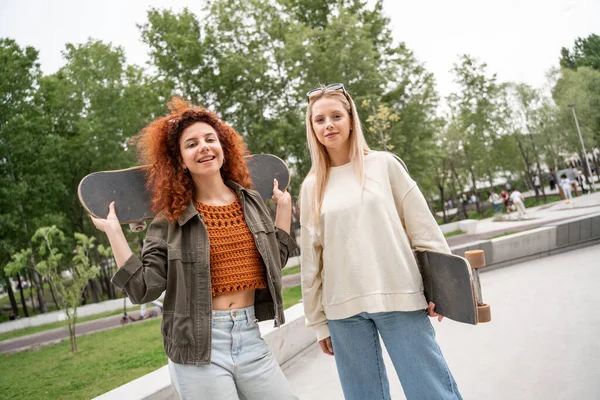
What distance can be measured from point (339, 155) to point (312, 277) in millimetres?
676

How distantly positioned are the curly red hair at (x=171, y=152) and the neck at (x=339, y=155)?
0.54 m

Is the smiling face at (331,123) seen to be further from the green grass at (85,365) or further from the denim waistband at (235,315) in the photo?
the green grass at (85,365)

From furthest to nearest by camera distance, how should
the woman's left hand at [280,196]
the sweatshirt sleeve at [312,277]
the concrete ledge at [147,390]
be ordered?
1. the concrete ledge at [147,390]
2. the woman's left hand at [280,196]
3. the sweatshirt sleeve at [312,277]

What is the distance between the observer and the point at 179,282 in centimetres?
183

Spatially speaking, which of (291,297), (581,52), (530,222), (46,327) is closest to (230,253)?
(291,297)

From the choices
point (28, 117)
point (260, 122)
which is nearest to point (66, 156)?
point (28, 117)

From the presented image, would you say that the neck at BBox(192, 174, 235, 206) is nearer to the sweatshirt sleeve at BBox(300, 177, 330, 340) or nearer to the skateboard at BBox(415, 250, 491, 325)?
the sweatshirt sleeve at BBox(300, 177, 330, 340)

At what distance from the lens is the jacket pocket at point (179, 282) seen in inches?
71.8

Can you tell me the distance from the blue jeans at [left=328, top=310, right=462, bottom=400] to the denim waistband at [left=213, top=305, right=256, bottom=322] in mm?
459

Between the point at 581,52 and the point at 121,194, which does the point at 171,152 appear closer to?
the point at 121,194

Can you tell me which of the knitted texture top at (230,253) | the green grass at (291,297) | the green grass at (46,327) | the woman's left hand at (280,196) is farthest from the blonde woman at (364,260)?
the green grass at (46,327)

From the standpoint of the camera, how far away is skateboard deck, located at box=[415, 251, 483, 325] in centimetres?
188

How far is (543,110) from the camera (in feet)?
102

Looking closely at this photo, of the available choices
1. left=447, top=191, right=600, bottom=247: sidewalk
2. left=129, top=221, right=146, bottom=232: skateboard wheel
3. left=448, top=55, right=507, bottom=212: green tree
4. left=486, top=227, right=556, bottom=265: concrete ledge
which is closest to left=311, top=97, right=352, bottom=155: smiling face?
left=129, top=221, right=146, bottom=232: skateboard wheel
